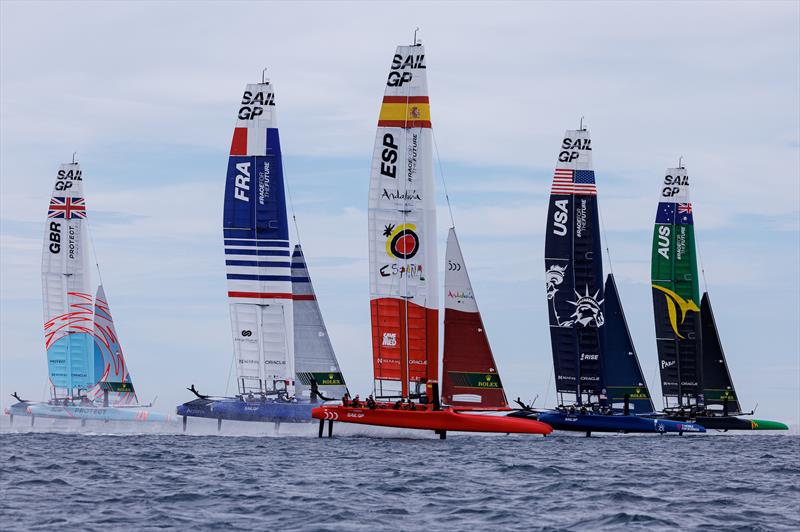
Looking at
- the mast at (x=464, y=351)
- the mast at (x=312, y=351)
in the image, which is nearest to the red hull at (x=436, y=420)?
the mast at (x=464, y=351)

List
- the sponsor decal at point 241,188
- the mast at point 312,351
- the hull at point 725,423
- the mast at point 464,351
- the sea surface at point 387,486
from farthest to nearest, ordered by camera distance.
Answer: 1. the hull at point 725,423
2. the mast at point 312,351
3. the sponsor decal at point 241,188
4. the mast at point 464,351
5. the sea surface at point 387,486

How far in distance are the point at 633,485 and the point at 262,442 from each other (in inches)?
714

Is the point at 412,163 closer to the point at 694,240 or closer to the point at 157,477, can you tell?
the point at 157,477

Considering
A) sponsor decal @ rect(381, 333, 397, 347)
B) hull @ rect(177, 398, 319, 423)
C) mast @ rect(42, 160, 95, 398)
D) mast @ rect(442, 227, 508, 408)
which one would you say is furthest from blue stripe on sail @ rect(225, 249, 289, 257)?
mast @ rect(42, 160, 95, 398)

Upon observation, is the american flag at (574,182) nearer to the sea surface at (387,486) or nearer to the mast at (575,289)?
the mast at (575,289)

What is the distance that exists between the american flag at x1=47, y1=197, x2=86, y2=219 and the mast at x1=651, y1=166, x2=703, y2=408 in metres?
30.0

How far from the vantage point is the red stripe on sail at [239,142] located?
52656 millimetres

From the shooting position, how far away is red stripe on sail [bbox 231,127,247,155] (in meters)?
52.7

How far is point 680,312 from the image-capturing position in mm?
65438

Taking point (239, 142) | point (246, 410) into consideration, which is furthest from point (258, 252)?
point (246, 410)

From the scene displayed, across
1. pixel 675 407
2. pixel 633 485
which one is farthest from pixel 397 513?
pixel 675 407

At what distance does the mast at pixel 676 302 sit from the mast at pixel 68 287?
29.6 m

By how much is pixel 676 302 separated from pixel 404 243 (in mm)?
25413

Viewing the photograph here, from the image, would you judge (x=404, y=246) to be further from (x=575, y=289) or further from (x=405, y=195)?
(x=575, y=289)
